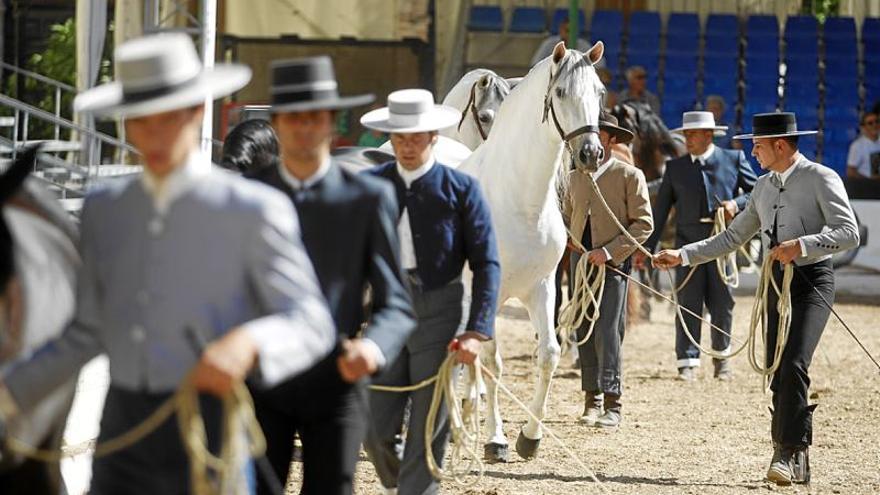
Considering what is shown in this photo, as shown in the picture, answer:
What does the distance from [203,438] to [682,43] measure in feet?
66.7

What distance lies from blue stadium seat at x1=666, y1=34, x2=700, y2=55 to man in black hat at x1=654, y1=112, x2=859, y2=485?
15.6 metres

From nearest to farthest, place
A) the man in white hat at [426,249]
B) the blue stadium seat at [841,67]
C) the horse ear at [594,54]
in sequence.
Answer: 1. the man in white hat at [426,249]
2. the horse ear at [594,54]
3. the blue stadium seat at [841,67]

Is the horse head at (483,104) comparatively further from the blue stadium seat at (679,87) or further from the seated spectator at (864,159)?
the blue stadium seat at (679,87)

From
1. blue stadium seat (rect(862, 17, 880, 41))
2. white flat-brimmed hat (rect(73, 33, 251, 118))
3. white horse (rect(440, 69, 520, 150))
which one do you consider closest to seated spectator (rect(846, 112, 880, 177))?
blue stadium seat (rect(862, 17, 880, 41))

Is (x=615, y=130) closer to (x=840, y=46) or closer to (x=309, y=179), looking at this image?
(x=309, y=179)

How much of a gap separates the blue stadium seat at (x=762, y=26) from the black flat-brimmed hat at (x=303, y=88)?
64.8ft

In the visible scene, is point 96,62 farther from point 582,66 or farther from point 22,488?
point 22,488

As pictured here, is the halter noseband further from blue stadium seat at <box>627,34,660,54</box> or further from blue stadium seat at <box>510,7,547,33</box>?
blue stadium seat at <box>627,34,660,54</box>

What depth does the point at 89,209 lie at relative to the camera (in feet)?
13.2

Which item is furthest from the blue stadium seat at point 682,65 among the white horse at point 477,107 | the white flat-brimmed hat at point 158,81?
the white flat-brimmed hat at point 158,81

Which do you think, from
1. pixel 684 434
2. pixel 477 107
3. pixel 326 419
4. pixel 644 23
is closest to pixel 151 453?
pixel 326 419

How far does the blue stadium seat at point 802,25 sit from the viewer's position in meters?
23.9

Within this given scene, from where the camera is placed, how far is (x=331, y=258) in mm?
4727

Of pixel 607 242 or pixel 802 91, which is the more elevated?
pixel 607 242
